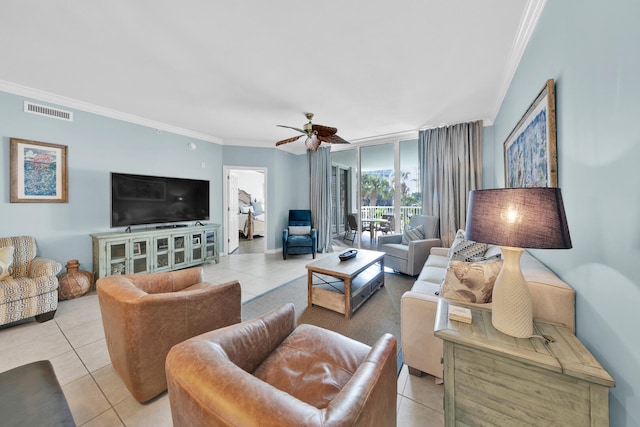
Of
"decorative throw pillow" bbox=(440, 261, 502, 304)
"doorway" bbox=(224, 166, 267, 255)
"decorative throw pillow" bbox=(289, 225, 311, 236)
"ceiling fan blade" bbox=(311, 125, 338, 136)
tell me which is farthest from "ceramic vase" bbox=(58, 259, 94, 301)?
"decorative throw pillow" bbox=(440, 261, 502, 304)

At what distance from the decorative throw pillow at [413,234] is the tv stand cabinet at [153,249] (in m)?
3.42

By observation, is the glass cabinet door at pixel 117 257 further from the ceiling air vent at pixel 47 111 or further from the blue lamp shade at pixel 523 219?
the blue lamp shade at pixel 523 219

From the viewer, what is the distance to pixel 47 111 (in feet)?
9.30

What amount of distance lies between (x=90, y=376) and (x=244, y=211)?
6.06 meters

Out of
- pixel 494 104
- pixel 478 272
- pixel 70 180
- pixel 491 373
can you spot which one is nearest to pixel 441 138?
pixel 494 104

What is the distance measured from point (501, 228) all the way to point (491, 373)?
0.62 metres

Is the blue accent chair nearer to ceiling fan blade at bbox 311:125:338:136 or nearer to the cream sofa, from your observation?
ceiling fan blade at bbox 311:125:338:136

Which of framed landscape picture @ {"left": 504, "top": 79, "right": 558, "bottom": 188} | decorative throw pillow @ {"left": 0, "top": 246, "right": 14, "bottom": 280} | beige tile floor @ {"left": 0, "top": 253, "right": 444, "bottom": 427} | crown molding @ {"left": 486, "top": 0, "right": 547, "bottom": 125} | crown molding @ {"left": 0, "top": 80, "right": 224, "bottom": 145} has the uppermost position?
crown molding @ {"left": 0, "top": 80, "right": 224, "bottom": 145}

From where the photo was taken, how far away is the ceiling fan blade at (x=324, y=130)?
3.12m

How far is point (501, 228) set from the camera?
961mm

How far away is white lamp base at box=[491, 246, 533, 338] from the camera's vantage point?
1016 mm

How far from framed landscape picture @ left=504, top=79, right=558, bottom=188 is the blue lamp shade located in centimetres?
69

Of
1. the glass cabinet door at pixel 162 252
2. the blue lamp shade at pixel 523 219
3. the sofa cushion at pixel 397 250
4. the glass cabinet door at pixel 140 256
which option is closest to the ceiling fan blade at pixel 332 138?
the sofa cushion at pixel 397 250

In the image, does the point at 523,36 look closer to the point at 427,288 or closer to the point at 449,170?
the point at 427,288
